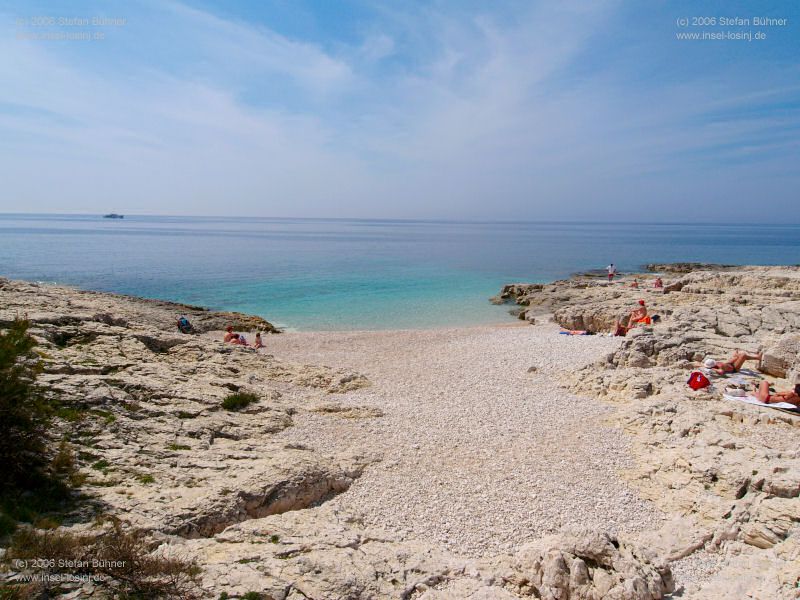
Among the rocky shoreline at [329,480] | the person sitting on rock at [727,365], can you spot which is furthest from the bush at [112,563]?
the person sitting on rock at [727,365]

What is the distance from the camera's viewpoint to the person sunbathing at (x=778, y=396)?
10.7 meters

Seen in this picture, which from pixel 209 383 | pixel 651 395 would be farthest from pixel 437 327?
pixel 209 383

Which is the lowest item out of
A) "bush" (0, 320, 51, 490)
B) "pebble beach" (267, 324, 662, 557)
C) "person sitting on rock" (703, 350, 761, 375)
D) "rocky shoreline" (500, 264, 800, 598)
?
"pebble beach" (267, 324, 662, 557)

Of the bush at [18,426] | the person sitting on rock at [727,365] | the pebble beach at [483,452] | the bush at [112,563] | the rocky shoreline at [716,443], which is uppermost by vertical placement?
the bush at [18,426]

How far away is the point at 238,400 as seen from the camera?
1066 cm

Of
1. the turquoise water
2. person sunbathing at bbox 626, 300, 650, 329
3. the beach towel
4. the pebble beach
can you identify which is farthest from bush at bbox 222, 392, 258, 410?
person sunbathing at bbox 626, 300, 650, 329

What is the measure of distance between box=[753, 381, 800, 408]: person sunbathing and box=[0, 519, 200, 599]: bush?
42.0 ft

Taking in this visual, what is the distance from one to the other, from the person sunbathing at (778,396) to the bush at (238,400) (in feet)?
41.4

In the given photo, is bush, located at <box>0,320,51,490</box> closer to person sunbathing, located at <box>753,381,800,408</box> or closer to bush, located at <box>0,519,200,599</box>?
bush, located at <box>0,519,200,599</box>

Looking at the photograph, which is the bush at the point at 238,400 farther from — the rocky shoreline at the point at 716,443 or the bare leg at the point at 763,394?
the bare leg at the point at 763,394

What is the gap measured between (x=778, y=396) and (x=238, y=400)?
1306 centimetres

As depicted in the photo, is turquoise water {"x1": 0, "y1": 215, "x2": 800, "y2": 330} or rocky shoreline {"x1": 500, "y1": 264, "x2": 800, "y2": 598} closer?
rocky shoreline {"x1": 500, "y1": 264, "x2": 800, "y2": 598}

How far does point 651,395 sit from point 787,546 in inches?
264

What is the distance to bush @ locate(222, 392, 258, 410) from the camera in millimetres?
10375
